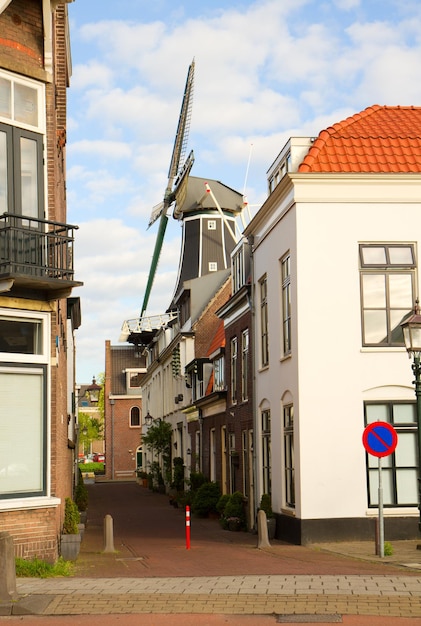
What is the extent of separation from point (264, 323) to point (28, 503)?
1183 centimetres

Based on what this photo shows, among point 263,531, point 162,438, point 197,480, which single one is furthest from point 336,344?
point 162,438

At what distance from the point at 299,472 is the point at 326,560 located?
339 cm

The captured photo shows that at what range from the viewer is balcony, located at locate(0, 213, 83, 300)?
1346 centimetres

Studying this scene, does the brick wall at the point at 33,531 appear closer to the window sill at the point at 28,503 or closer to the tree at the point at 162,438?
the window sill at the point at 28,503

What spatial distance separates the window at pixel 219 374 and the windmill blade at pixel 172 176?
99.6ft

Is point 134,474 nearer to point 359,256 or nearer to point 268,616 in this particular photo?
point 359,256

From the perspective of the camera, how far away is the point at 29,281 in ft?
45.0

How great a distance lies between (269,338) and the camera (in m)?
23.4

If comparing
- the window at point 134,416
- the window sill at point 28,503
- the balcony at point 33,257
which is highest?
the balcony at point 33,257

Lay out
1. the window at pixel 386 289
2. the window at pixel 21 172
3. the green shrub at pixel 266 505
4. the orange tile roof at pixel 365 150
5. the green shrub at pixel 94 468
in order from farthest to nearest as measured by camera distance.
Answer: the green shrub at pixel 94 468 < the green shrub at pixel 266 505 < the orange tile roof at pixel 365 150 < the window at pixel 386 289 < the window at pixel 21 172

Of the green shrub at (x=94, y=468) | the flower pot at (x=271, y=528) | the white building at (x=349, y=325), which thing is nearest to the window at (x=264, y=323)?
the white building at (x=349, y=325)

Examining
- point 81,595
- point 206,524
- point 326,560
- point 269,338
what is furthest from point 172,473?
point 81,595

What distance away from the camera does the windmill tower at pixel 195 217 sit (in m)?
56.3

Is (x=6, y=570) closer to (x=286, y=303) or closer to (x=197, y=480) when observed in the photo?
(x=286, y=303)
